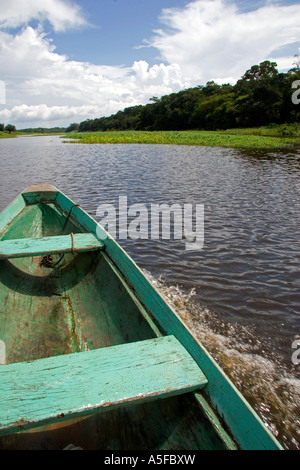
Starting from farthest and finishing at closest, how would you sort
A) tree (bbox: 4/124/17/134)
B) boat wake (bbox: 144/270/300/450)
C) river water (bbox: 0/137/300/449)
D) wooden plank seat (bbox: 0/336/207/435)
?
1. tree (bbox: 4/124/17/134)
2. river water (bbox: 0/137/300/449)
3. boat wake (bbox: 144/270/300/450)
4. wooden plank seat (bbox: 0/336/207/435)

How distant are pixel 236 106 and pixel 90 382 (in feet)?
209

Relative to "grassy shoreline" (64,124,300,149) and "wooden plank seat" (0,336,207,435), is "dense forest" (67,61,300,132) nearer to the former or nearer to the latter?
"grassy shoreline" (64,124,300,149)

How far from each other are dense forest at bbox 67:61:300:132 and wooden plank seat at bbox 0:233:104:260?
4987 cm

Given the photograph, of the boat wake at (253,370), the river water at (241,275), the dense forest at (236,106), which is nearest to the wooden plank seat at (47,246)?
the boat wake at (253,370)

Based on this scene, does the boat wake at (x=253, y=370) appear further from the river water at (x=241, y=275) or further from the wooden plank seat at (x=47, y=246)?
the wooden plank seat at (x=47, y=246)

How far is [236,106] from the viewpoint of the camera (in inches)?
2272

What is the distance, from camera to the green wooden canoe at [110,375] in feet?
5.20

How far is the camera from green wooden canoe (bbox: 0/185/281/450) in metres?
1.58

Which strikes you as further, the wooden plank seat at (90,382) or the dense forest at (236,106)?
the dense forest at (236,106)

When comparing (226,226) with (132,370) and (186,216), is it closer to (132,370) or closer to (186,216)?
(186,216)

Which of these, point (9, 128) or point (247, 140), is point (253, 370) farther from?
point (9, 128)

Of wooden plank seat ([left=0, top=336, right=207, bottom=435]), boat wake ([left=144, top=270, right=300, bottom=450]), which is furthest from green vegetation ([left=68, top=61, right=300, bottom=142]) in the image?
wooden plank seat ([left=0, top=336, right=207, bottom=435])

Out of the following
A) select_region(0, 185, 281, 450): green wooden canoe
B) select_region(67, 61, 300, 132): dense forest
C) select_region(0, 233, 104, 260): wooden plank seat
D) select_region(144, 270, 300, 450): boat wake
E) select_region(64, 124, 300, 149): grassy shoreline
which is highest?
select_region(67, 61, 300, 132): dense forest

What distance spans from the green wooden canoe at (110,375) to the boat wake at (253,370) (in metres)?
0.46
